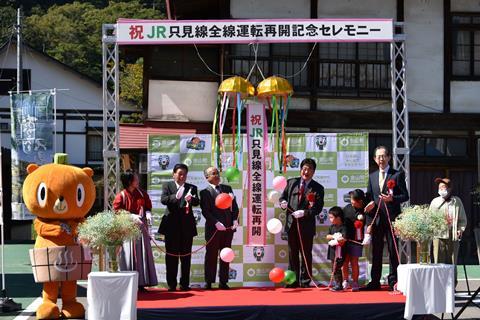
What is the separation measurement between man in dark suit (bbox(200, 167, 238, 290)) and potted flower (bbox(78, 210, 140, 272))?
5.78 ft

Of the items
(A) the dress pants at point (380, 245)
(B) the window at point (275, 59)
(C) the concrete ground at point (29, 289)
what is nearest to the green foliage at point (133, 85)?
(C) the concrete ground at point (29, 289)

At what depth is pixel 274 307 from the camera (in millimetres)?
9242

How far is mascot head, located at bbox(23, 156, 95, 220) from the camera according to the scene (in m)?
9.72

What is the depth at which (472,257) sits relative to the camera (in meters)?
17.8

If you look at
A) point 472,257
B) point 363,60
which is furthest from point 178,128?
point 472,257

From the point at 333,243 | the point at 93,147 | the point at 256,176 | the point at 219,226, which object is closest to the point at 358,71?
the point at 256,176

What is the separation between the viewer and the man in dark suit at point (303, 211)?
1085cm

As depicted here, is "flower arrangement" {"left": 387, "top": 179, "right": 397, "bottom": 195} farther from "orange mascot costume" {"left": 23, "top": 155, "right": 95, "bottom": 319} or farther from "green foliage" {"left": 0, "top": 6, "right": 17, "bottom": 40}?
"green foliage" {"left": 0, "top": 6, "right": 17, "bottom": 40}

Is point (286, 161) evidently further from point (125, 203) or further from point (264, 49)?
point (264, 49)

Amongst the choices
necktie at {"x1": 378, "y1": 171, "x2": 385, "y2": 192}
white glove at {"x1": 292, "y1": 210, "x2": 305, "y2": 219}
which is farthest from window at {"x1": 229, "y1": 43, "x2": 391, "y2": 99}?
white glove at {"x1": 292, "y1": 210, "x2": 305, "y2": 219}

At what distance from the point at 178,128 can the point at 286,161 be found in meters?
6.27

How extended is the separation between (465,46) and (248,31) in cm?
807

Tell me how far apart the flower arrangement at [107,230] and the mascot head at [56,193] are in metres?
0.63

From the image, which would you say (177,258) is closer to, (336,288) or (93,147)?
(336,288)
